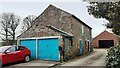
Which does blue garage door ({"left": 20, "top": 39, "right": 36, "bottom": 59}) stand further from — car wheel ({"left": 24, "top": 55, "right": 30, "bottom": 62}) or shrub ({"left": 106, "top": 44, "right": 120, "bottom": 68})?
shrub ({"left": 106, "top": 44, "right": 120, "bottom": 68})

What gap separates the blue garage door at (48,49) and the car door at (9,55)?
11.4 ft

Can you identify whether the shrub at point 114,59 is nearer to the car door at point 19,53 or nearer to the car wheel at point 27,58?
the car door at point 19,53

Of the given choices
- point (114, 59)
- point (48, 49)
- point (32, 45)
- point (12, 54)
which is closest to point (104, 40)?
point (32, 45)

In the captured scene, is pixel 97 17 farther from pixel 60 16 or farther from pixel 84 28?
pixel 84 28

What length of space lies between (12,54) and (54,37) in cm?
418

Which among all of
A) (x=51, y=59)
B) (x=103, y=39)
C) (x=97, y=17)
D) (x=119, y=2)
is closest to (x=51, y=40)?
(x=51, y=59)

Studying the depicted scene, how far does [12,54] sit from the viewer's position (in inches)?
632

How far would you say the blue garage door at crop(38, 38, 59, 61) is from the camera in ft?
61.0

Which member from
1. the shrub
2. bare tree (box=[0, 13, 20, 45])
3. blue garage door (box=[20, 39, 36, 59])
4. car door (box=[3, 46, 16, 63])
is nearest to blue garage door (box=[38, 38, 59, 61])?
blue garage door (box=[20, 39, 36, 59])

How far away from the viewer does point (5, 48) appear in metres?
16.2

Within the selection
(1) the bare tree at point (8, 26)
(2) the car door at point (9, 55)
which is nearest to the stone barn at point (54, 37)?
(2) the car door at point (9, 55)

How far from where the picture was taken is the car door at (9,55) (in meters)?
15.5

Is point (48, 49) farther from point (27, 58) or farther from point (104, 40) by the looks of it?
point (104, 40)

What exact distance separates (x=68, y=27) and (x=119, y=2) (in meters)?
11.1
